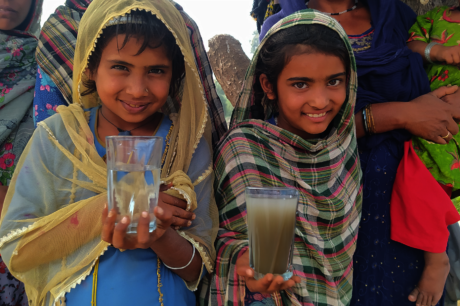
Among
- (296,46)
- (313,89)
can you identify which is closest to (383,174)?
(313,89)

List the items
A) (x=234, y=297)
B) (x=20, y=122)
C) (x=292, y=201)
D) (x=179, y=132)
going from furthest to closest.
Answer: (x=20, y=122)
(x=179, y=132)
(x=234, y=297)
(x=292, y=201)

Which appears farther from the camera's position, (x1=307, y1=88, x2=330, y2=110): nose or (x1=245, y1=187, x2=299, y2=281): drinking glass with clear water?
(x1=307, y1=88, x2=330, y2=110): nose

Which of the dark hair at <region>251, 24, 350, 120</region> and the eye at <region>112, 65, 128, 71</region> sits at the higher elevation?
the dark hair at <region>251, 24, 350, 120</region>

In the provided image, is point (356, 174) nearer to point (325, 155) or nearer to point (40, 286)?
point (325, 155)

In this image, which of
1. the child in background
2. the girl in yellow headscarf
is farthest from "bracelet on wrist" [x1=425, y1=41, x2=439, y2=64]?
the girl in yellow headscarf

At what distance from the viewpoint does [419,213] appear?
201cm

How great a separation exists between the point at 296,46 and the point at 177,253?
1277mm

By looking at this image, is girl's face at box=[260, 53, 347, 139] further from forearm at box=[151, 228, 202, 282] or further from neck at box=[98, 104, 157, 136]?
forearm at box=[151, 228, 202, 282]

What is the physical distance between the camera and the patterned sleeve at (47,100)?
2.24 meters

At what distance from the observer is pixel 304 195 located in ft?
6.27

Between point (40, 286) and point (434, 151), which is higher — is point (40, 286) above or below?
below

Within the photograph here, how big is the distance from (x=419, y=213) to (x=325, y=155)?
65 centimetres

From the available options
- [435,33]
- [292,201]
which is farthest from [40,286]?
[435,33]

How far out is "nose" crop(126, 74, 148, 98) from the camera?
166cm
